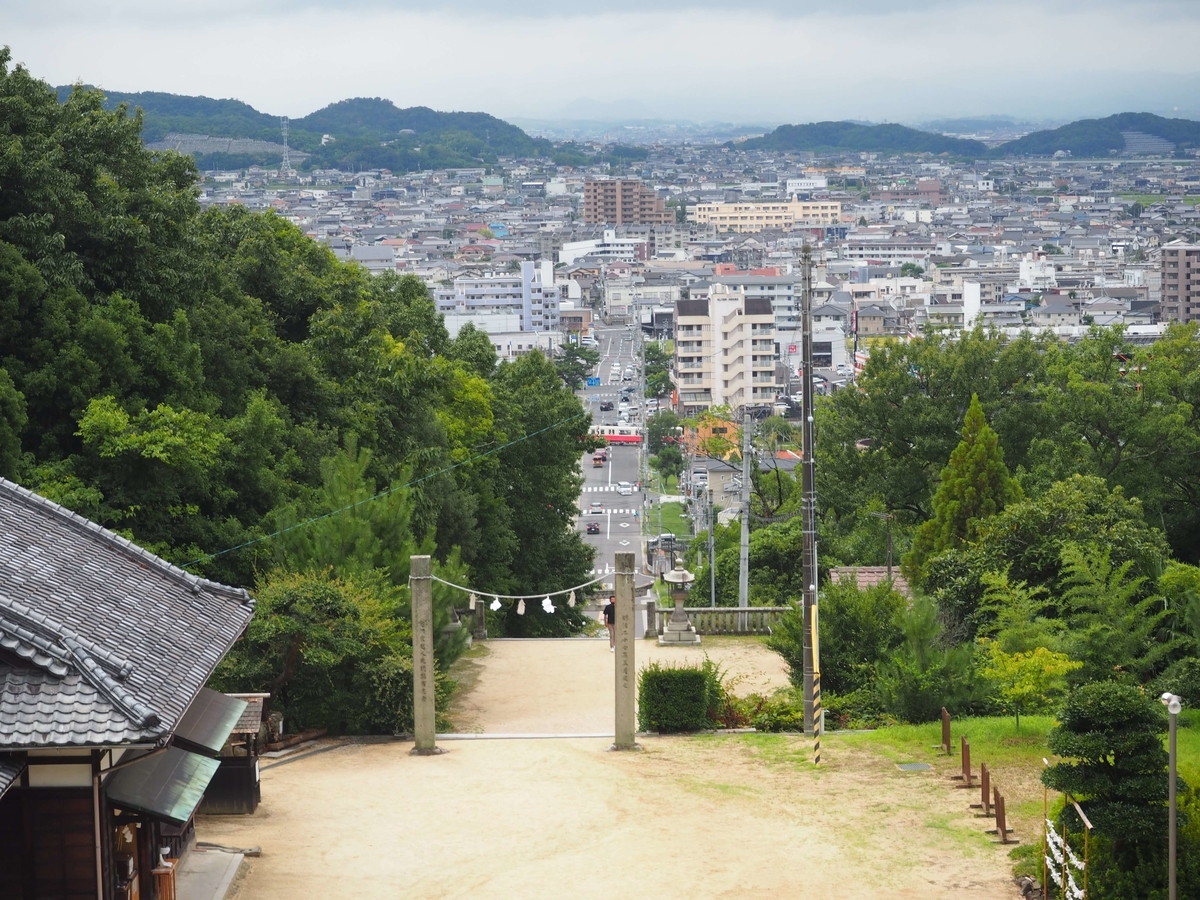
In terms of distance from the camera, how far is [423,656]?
56.6ft

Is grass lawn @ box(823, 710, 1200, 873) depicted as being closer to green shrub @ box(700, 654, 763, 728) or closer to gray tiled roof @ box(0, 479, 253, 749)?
green shrub @ box(700, 654, 763, 728)

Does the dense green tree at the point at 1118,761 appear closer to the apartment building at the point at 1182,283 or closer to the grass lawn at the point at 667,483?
the grass lawn at the point at 667,483

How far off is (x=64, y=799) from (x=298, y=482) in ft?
48.5

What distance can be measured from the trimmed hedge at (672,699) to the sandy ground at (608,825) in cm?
39

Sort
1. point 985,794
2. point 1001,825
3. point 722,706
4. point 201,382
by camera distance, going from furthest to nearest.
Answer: point 201,382
point 722,706
point 985,794
point 1001,825

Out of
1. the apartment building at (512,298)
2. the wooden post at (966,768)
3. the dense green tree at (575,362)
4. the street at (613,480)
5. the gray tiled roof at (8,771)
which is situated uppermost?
the gray tiled roof at (8,771)

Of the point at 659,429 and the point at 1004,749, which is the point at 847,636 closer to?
the point at 1004,749

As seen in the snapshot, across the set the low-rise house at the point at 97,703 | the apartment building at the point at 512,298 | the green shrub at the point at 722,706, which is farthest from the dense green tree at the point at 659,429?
the low-rise house at the point at 97,703

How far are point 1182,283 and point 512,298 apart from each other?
66.8 metres

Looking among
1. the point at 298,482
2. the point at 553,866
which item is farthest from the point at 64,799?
the point at 298,482

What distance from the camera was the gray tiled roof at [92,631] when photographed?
9.27m

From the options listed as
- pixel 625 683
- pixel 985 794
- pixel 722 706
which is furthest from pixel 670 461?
pixel 985 794

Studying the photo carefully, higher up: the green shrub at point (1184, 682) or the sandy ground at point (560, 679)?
the green shrub at point (1184, 682)

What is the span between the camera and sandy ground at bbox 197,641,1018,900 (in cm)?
1252
